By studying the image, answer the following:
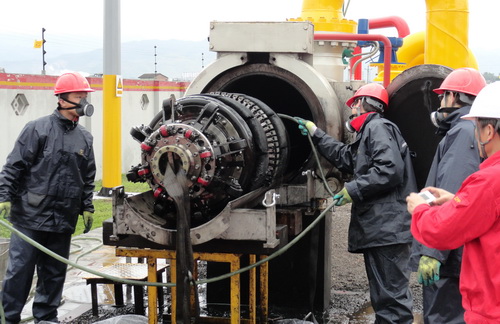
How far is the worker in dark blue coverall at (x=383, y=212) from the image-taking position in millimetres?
4281

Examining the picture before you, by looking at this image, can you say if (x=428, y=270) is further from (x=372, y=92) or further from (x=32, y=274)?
(x=32, y=274)

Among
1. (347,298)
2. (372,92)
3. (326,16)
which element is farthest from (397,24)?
(372,92)

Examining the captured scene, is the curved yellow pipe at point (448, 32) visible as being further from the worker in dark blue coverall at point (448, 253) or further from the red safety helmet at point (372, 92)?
the worker in dark blue coverall at point (448, 253)

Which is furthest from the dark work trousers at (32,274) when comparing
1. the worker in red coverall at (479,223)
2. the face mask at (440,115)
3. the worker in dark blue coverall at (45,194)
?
the worker in red coverall at (479,223)

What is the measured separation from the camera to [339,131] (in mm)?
5082

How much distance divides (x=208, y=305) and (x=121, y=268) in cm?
74

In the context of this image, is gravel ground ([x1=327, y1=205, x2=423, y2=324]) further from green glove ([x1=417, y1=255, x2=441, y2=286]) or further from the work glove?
green glove ([x1=417, y1=255, x2=441, y2=286])

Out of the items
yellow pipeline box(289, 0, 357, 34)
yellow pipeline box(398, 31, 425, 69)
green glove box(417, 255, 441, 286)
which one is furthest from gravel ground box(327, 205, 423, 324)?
yellow pipeline box(398, 31, 425, 69)

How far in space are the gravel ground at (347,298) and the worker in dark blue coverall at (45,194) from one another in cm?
50

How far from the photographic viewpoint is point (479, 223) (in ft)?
8.18

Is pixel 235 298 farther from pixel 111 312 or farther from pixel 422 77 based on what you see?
pixel 422 77

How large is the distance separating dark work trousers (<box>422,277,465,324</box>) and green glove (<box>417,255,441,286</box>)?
0.13 metres

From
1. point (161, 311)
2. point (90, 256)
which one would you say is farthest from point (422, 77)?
point (90, 256)

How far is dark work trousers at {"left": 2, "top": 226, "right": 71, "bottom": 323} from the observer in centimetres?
457
